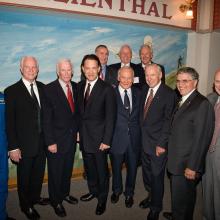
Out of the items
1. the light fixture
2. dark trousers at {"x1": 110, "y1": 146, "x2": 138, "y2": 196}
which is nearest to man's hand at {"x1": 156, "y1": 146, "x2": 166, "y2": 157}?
dark trousers at {"x1": 110, "y1": 146, "x2": 138, "y2": 196}

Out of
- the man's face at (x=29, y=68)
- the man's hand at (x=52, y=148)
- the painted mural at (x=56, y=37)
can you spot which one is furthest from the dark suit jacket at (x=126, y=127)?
the painted mural at (x=56, y=37)

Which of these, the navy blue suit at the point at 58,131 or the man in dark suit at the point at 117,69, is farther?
the man in dark suit at the point at 117,69

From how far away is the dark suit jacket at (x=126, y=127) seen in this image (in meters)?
3.32

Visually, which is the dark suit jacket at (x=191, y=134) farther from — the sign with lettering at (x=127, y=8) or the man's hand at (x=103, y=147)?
the sign with lettering at (x=127, y=8)

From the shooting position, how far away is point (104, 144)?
126 inches

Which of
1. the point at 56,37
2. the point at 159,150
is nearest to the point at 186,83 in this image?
the point at 159,150

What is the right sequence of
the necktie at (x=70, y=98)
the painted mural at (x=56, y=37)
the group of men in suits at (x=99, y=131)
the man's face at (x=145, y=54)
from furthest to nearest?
1. the man's face at (x=145, y=54)
2. the painted mural at (x=56, y=37)
3. the necktie at (x=70, y=98)
4. the group of men in suits at (x=99, y=131)

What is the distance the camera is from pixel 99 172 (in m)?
3.36

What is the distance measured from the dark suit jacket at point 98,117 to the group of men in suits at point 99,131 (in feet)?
0.04

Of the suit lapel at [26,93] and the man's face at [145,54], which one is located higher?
the man's face at [145,54]

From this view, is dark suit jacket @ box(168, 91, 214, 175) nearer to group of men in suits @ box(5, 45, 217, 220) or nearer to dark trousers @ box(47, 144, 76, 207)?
group of men in suits @ box(5, 45, 217, 220)

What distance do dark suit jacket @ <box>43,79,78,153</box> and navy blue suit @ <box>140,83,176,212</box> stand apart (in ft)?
2.86

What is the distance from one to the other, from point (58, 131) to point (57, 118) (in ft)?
0.51

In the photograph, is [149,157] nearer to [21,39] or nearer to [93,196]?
[93,196]
